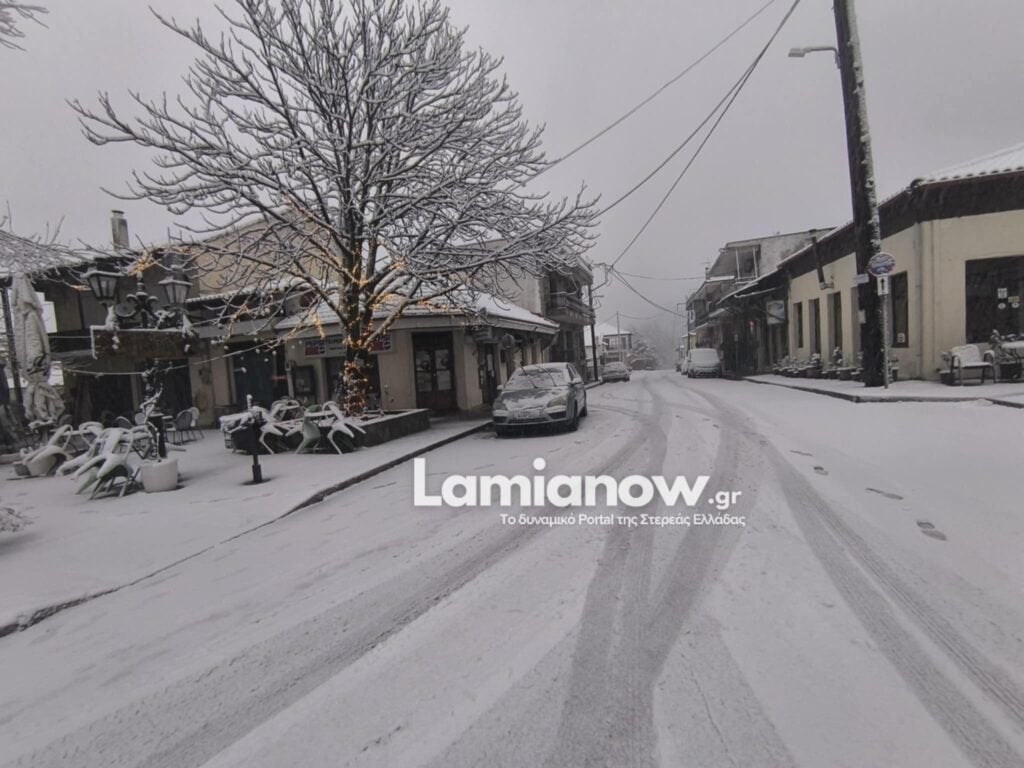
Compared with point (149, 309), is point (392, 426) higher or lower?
lower

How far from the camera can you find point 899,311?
14.7 m

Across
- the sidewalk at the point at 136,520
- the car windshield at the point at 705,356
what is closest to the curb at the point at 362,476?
the sidewalk at the point at 136,520

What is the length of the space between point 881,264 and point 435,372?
11.9 metres

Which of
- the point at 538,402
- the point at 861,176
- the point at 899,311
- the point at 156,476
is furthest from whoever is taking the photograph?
the point at 899,311

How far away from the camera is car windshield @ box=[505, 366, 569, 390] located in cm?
1152

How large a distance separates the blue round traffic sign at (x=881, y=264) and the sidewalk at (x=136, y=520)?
36.0 feet

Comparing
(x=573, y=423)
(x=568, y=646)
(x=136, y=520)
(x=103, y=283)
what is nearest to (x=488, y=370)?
(x=573, y=423)

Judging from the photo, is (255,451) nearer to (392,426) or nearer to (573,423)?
(392,426)

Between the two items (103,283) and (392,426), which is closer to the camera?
(103,283)

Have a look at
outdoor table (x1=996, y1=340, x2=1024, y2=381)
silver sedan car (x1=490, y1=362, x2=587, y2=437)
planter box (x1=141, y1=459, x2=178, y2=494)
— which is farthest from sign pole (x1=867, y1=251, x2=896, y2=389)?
planter box (x1=141, y1=459, x2=178, y2=494)

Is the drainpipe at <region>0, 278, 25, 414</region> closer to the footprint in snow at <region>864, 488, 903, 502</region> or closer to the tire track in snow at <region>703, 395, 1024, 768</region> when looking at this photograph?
the tire track in snow at <region>703, 395, 1024, 768</region>

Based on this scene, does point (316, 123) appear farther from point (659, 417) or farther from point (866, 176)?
point (866, 176)

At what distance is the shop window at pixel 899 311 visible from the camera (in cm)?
1431

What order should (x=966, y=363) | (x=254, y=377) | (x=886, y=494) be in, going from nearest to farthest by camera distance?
(x=886, y=494) < (x=966, y=363) < (x=254, y=377)
